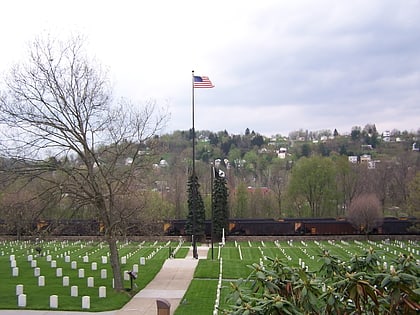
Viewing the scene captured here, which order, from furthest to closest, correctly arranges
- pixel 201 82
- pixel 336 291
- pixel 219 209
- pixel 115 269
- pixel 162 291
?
pixel 219 209 < pixel 201 82 < pixel 162 291 < pixel 115 269 < pixel 336 291

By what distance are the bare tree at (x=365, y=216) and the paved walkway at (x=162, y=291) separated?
92.1 ft

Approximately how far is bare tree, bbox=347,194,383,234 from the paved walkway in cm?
2806

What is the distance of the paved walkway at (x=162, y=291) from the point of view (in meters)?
17.9

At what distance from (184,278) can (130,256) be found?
46.3 ft

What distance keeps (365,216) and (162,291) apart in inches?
1482

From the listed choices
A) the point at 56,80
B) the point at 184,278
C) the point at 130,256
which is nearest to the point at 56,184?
the point at 56,80

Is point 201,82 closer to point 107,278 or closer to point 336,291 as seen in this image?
point 107,278

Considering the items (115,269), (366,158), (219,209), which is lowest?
(219,209)

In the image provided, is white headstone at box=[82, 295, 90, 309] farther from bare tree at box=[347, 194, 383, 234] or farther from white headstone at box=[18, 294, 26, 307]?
bare tree at box=[347, 194, 383, 234]

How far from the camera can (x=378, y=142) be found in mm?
176625

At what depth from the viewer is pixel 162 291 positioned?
2236 cm

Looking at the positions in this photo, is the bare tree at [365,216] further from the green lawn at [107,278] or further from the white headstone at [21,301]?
the white headstone at [21,301]

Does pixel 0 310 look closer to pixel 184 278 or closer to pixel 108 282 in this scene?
pixel 108 282

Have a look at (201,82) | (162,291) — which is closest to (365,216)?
(201,82)
